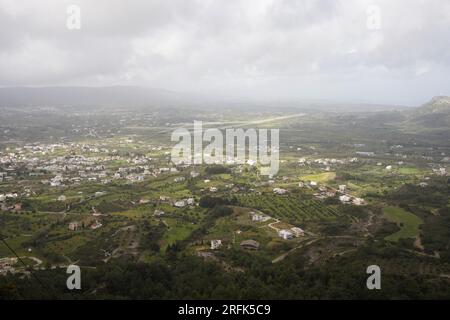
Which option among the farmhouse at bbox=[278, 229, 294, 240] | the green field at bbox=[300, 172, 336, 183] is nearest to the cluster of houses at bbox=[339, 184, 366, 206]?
the green field at bbox=[300, 172, 336, 183]

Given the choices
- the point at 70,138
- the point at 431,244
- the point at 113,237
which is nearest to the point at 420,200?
the point at 431,244

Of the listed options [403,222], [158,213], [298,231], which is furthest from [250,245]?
[403,222]

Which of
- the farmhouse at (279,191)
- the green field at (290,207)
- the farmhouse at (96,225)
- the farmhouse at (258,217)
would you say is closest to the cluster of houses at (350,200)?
the green field at (290,207)

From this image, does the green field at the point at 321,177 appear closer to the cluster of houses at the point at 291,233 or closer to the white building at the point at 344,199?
the white building at the point at 344,199

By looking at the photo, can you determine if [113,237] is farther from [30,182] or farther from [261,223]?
[30,182]

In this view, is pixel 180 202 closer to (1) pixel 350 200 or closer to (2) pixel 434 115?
(1) pixel 350 200

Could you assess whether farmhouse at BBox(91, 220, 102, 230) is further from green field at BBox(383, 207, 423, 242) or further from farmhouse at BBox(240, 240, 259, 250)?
green field at BBox(383, 207, 423, 242)
